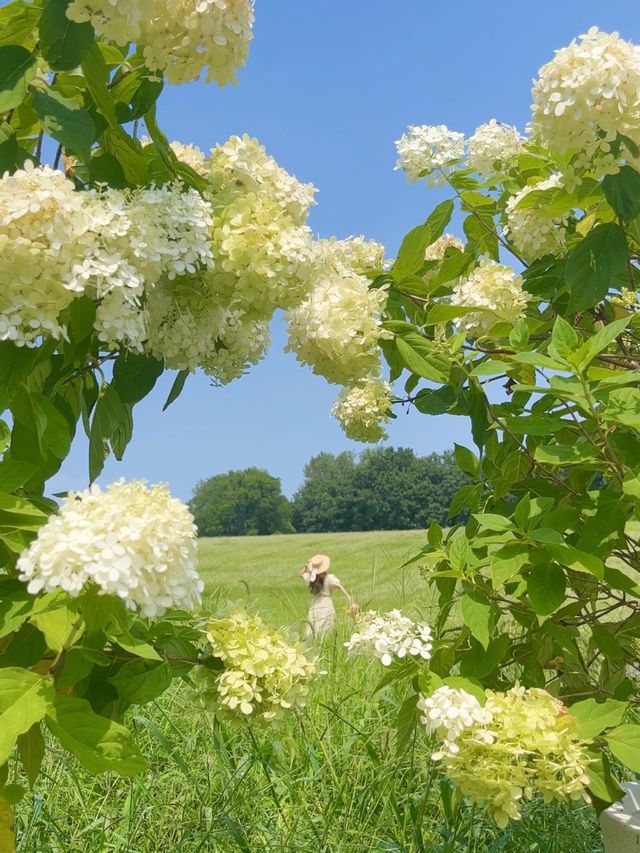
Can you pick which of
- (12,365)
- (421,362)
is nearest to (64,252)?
(12,365)

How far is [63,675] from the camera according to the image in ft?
4.58

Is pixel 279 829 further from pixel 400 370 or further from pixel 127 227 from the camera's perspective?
pixel 127 227

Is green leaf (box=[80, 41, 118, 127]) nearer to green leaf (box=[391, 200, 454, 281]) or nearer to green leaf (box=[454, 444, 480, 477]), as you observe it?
green leaf (box=[391, 200, 454, 281])

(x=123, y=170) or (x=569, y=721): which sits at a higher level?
(x=123, y=170)

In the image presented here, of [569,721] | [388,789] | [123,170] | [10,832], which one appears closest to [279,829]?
[388,789]

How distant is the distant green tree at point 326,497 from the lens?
52.7m

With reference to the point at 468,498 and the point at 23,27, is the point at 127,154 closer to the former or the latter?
the point at 23,27

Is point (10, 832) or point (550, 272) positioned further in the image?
point (550, 272)

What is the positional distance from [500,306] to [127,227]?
126 cm

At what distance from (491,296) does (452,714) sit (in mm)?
1217

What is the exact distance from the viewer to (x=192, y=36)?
1.51m

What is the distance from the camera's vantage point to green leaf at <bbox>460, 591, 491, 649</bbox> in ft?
5.86

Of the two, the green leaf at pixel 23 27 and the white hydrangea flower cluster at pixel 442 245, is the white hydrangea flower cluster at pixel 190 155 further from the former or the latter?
the white hydrangea flower cluster at pixel 442 245

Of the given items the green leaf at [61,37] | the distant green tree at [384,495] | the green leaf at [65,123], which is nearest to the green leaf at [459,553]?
the green leaf at [65,123]
